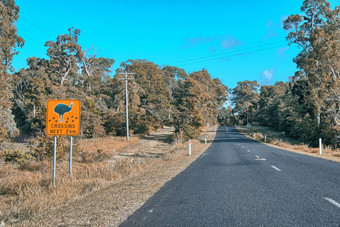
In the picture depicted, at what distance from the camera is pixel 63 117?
9.23 m

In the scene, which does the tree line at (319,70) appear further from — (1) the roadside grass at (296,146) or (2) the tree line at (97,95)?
(2) the tree line at (97,95)

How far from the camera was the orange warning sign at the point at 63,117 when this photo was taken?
912 cm

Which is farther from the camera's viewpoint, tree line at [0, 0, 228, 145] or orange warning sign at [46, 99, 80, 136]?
tree line at [0, 0, 228, 145]

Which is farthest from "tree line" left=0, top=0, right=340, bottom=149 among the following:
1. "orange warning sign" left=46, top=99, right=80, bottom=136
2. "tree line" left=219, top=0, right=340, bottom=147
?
"orange warning sign" left=46, top=99, right=80, bottom=136

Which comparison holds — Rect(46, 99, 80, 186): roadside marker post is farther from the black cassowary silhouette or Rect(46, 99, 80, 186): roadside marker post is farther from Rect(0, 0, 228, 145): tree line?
Rect(0, 0, 228, 145): tree line

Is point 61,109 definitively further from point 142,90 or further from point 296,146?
point 142,90

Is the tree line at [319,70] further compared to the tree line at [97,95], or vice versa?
the tree line at [97,95]

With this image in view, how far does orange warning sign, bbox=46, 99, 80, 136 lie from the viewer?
29.9 feet

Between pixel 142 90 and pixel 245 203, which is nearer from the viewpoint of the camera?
pixel 245 203

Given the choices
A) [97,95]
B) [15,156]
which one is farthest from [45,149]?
[97,95]

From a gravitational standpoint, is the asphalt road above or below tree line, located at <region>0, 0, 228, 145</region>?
below

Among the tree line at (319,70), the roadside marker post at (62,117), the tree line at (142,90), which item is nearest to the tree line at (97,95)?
the tree line at (142,90)

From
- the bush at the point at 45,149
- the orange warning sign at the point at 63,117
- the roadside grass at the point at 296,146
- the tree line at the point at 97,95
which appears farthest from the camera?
the tree line at the point at 97,95

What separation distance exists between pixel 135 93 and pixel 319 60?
1260 inches
